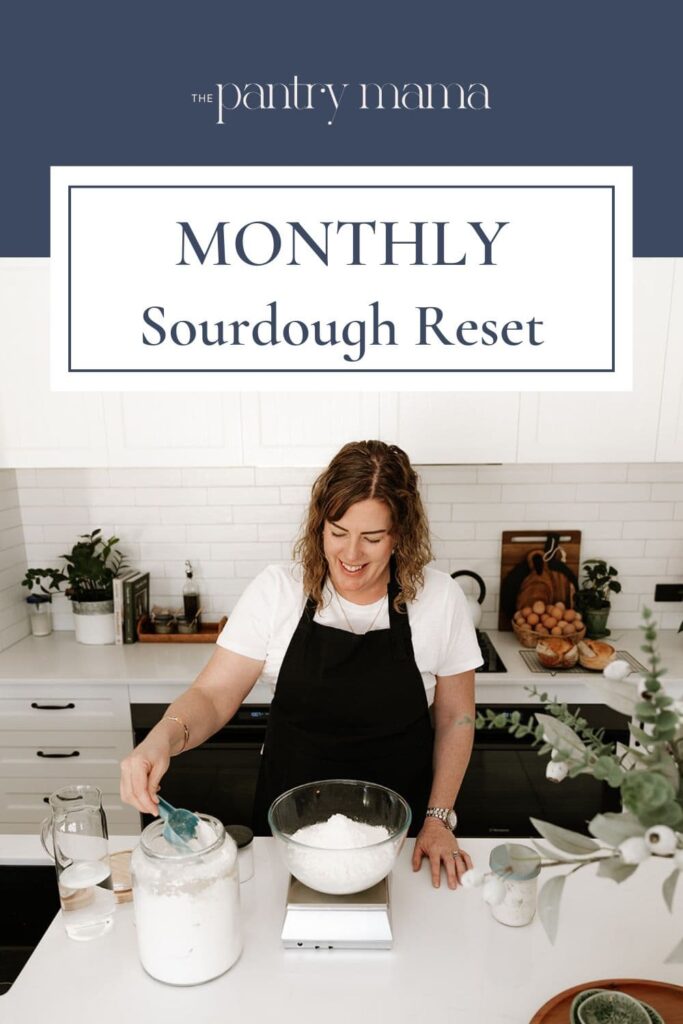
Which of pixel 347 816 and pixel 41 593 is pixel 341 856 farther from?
pixel 41 593

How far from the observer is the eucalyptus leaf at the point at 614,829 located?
755 millimetres

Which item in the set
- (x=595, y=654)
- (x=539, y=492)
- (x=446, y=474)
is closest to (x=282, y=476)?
(x=446, y=474)

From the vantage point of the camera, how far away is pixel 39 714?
109 inches

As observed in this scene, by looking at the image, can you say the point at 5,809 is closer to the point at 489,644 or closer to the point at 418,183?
the point at 489,644

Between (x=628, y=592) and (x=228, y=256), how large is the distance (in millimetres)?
2102

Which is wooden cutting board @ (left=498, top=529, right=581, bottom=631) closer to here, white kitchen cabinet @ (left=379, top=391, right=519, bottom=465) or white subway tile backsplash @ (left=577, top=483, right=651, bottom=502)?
white subway tile backsplash @ (left=577, top=483, right=651, bottom=502)

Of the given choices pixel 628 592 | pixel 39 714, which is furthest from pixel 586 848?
pixel 628 592

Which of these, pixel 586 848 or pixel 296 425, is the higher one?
pixel 296 425

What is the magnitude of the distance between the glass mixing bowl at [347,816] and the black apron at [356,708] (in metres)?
0.50

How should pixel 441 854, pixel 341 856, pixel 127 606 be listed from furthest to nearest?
pixel 127 606, pixel 441 854, pixel 341 856

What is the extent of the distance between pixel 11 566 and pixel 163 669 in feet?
2.79

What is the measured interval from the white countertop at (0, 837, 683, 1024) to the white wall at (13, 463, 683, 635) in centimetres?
195

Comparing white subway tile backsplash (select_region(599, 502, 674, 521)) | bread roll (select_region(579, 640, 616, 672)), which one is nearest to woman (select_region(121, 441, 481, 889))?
bread roll (select_region(579, 640, 616, 672))

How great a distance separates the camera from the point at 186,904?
42.4 inches
